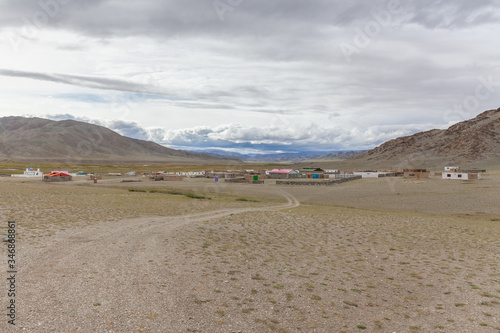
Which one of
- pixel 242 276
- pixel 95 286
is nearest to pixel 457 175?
pixel 242 276

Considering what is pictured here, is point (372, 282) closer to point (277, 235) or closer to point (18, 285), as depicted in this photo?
point (277, 235)

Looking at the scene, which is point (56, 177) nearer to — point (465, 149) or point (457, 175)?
point (457, 175)

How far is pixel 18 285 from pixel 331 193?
48.7 metres

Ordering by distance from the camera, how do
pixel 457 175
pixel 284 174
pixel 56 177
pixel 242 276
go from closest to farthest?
pixel 242 276 < pixel 56 177 < pixel 457 175 < pixel 284 174

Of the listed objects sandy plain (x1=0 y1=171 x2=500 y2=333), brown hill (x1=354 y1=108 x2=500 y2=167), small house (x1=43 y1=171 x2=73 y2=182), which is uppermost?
brown hill (x1=354 y1=108 x2=500 y2=167)

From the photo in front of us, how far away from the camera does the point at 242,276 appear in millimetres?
11445

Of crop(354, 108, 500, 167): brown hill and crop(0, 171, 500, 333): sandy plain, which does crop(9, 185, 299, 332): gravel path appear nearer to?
crop(0, 171, 500, 333): sandy plain

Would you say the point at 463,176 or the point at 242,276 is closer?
the point at 242,276

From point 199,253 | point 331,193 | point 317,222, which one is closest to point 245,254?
point 199,253

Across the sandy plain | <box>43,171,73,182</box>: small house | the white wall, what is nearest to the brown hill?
the white wall

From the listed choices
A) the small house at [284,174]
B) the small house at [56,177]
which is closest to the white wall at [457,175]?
the small house at [284,174]

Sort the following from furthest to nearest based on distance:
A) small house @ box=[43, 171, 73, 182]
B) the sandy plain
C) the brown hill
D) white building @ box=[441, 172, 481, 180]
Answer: the brown hill
white building @ box=[441, 172, 481, 180]
small house @ box=[43, 171, 73, 182]
the sandy plain

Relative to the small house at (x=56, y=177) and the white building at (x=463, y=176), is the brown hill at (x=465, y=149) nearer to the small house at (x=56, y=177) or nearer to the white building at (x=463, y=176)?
the white building at (x=463, y=176)

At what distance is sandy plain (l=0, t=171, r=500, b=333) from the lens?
324 inches
